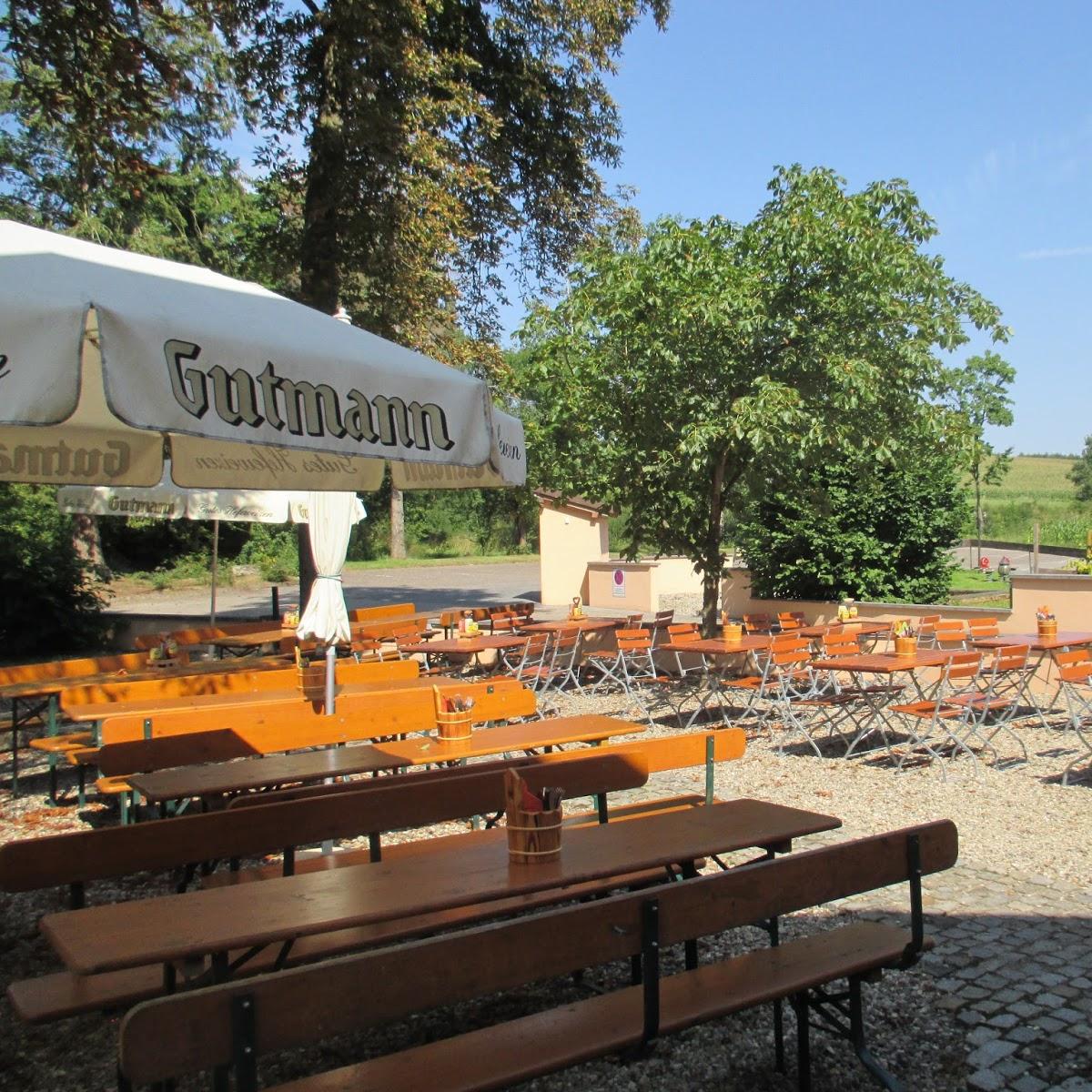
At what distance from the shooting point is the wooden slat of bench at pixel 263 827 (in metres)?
3.22

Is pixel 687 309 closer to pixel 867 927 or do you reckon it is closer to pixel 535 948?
pixel 867 927

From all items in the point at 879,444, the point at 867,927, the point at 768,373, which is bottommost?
the point at 867,927

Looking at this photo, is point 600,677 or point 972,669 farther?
point 600,677

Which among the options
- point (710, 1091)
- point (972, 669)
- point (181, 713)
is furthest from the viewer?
point (972, 669)

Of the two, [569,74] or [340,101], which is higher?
[569,74]

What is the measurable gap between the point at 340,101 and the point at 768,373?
5.25 metres

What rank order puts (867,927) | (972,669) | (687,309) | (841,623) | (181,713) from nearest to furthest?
(867,927), (181,713), (972,669), (687,309), (841,623)

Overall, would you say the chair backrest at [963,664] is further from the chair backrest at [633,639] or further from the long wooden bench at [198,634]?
the long wooden bench at [198,634]

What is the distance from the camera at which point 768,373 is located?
440 inches

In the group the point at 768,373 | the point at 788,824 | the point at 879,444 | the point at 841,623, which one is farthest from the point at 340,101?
the point at 788,824

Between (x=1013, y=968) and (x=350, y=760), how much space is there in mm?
2764

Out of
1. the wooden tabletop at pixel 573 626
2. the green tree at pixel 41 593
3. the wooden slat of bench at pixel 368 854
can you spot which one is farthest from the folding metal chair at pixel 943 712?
the green tree at pixel 41 593

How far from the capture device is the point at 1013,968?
401 centimetres

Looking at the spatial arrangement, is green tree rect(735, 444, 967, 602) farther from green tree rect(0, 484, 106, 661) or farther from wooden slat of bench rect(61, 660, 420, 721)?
A: green tree rect(0, 484, 106, 661)
